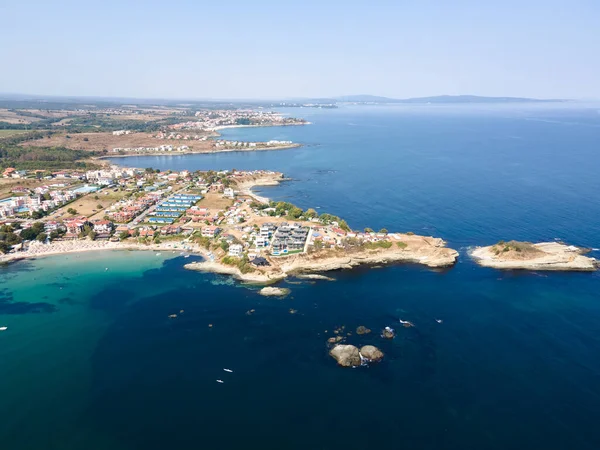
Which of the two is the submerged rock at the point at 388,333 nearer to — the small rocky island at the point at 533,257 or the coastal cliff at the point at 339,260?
the coastal cliff at the point at 339,260

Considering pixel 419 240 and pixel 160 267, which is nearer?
pixel 160 267

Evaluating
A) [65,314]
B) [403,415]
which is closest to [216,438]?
[403,415]

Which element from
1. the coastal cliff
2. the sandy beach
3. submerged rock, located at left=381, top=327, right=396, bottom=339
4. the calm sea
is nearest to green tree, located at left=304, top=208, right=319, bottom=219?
the calm sea

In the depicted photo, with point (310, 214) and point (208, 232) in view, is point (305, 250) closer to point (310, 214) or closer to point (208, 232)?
point (310, 214)

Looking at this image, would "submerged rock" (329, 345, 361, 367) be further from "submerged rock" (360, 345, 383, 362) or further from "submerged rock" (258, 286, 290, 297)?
"submerged rock" (258, 286, 290, 297)

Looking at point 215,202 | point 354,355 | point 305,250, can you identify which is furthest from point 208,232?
point 354,355

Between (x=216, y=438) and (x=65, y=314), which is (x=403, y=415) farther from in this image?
(x=65, y=314)
